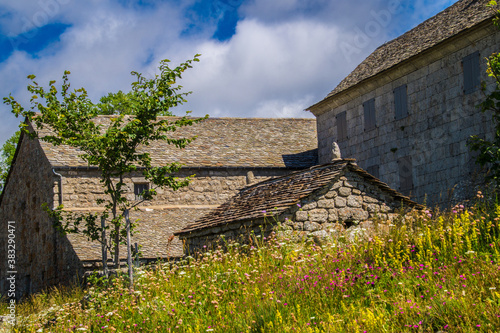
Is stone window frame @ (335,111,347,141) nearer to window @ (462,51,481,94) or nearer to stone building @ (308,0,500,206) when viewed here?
stone building @ (308,0,500,206)

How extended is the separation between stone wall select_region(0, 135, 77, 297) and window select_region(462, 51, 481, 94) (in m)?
13.9

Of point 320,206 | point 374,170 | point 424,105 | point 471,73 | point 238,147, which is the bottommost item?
point 320,206

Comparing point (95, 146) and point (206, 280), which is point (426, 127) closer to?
point (95, 146)

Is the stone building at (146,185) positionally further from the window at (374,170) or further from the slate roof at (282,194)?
the window at (374,170)

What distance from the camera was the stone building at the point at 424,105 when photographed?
61.5 ft

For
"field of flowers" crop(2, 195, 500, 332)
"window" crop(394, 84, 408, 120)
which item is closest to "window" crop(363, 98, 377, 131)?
"window" crop(394, 84, 408, 120)

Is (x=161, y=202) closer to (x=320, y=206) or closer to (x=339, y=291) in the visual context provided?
(x=320, y=206)

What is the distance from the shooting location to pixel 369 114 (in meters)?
23.6

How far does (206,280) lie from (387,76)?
1493cm

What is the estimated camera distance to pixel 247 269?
979 cm

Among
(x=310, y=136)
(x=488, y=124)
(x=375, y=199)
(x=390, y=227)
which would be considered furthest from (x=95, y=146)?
(x=310, y=136)

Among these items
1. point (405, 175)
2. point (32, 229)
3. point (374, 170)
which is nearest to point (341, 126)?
point (374, 170)

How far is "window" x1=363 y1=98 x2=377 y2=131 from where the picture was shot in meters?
23.4

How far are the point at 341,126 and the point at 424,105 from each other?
16.8ft
